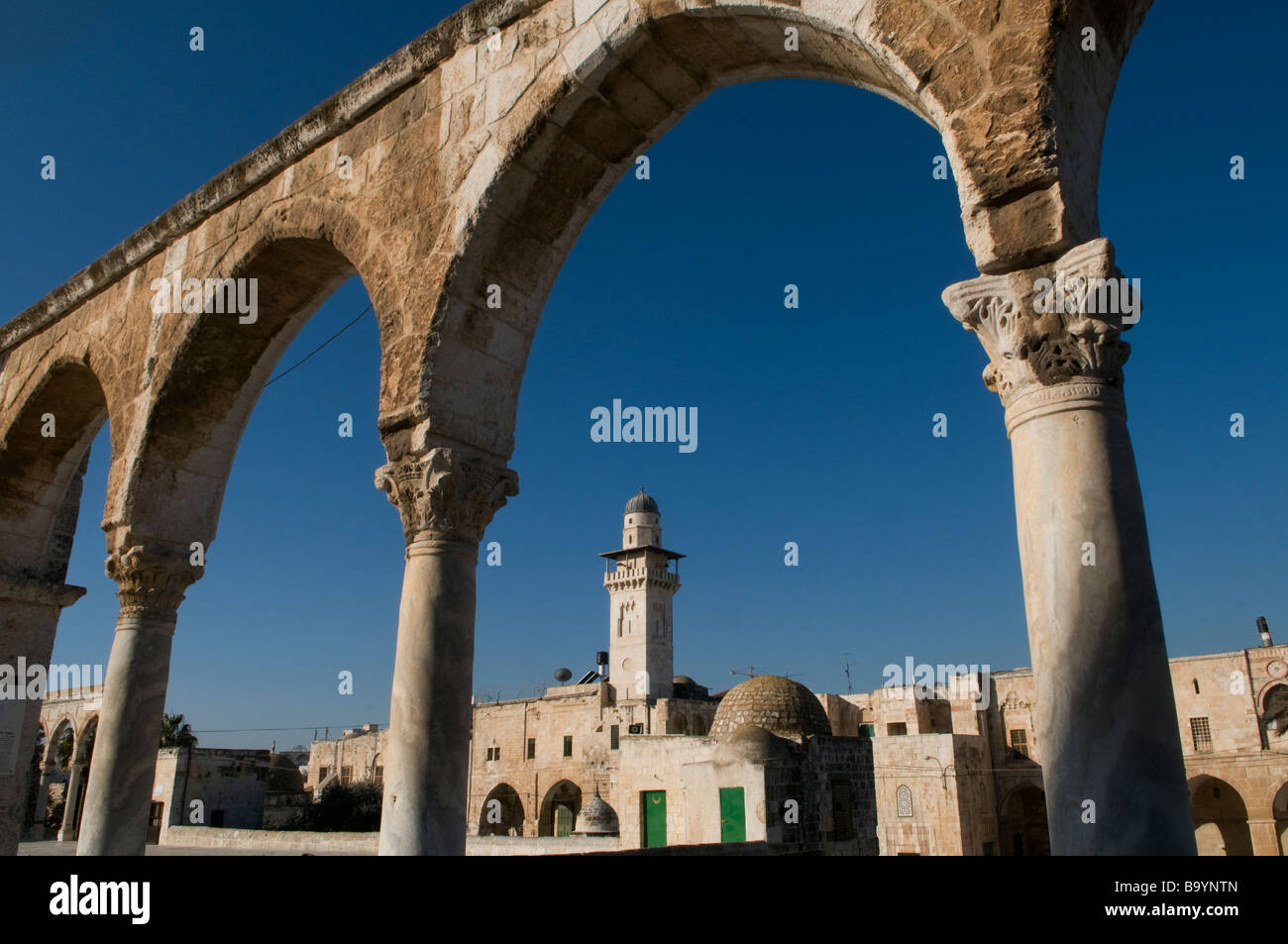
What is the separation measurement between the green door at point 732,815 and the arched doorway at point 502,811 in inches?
1085

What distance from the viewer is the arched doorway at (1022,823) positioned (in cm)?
3056

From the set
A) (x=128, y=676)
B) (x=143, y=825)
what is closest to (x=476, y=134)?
(x=128, y=676)

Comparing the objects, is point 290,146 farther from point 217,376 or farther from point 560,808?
point 560,808

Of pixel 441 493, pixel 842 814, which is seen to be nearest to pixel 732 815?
pixel 842 814

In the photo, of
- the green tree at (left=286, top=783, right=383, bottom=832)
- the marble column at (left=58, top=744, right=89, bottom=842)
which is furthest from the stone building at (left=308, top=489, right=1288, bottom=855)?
the marble column at (left=58, top=744, right=89, bottom=842)

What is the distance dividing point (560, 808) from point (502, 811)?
3237 millimetres

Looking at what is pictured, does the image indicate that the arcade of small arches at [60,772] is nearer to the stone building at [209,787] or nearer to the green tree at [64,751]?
the green tree at [64,751]

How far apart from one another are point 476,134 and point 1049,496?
3714mm

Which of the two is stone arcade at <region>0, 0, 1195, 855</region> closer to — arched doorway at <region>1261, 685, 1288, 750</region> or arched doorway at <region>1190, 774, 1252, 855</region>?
arched doorway at <region>1190, 774, 1252, 855</region>

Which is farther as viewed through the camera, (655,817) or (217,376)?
(655,817)

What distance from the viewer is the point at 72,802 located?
86.4 ft

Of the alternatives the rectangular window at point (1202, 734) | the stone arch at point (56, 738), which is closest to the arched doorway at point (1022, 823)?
the rectangular window at point (1202, 734)
